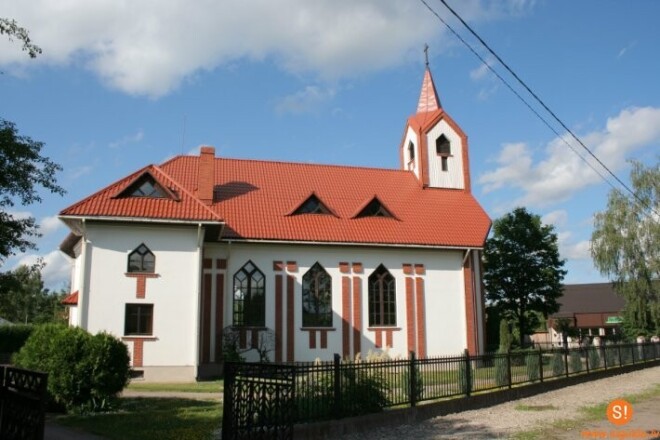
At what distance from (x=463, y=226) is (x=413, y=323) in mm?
5121

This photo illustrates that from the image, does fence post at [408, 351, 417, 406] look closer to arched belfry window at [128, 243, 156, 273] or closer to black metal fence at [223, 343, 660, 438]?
black metal fence at [223, 343, 660, 438]

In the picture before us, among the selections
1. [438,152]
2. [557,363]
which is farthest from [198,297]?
[438,152]

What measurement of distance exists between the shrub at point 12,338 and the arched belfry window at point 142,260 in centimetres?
1975

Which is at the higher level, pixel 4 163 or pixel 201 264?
pixel 4 163

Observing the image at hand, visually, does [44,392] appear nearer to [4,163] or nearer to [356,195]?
[4,163]

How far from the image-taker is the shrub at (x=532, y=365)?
53.7ft

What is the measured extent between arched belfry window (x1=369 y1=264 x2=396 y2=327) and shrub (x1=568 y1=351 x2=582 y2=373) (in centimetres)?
725

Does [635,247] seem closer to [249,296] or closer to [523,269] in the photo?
[523,269]

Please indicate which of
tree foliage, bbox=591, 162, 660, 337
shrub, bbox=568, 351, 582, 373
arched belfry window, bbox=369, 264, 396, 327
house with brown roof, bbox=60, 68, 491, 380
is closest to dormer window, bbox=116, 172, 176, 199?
house with brown roof, bbox=60, 68, 491, 380

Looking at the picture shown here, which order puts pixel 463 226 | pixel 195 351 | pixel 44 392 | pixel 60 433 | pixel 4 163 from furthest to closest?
pixel 463 226 → pixel 195 351 → pixel 4 163 → pixel 60 433 → pixel 44 392

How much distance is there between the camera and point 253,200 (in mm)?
24609

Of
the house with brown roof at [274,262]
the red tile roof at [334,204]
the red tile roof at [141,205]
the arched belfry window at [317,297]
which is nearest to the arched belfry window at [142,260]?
the house with brown roof at [274,262]

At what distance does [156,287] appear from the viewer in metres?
19.9

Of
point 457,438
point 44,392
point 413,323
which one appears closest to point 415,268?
point 413,323
